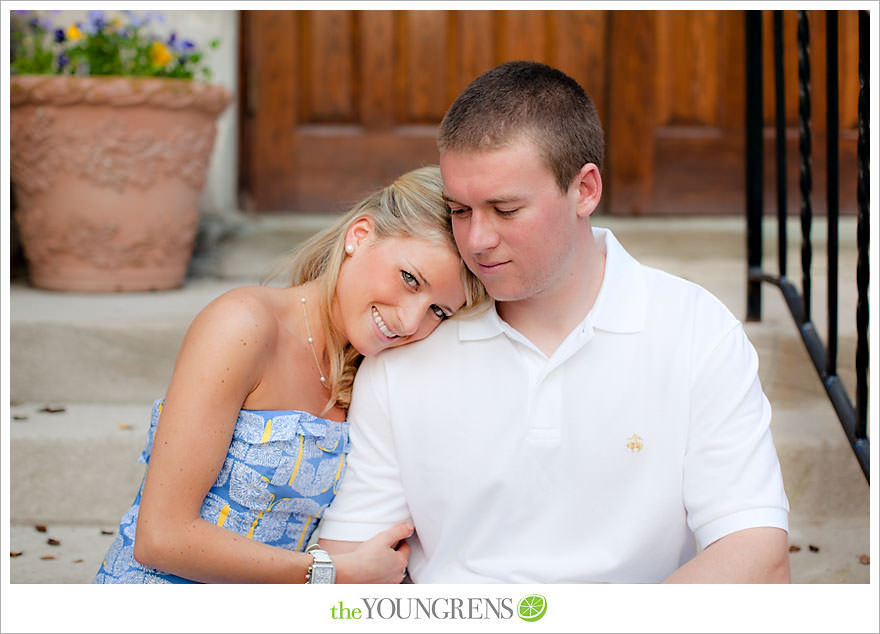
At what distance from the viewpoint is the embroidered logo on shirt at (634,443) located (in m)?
1.66

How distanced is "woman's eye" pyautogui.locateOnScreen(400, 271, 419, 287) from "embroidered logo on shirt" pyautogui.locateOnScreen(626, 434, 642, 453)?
46 cm

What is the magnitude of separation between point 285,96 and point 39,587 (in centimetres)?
293

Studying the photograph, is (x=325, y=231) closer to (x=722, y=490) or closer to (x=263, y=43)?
(x=722, y=490)

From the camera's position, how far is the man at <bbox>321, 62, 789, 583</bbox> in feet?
5.07

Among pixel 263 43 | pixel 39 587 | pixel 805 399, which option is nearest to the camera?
pixel 39 587

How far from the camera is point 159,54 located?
125 inches

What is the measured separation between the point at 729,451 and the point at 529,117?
641 mm

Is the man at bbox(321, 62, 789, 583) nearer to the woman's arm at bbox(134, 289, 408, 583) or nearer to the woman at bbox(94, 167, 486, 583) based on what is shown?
the woman at bbox(94, 167, 486, 583)

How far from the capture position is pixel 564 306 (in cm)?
172

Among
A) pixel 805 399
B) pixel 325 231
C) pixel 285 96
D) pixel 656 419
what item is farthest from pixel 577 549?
pixel 285 96

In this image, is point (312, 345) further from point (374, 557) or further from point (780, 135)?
point (780, 135)

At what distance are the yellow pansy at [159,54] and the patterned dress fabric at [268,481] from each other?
1.78 m

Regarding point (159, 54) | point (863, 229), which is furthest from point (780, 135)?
point (159, 54)

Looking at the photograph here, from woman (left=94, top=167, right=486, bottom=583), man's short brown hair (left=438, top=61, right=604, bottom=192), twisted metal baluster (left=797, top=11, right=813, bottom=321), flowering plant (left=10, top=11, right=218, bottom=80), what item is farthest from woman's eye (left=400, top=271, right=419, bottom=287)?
flowering plant (left=10, top=11, right=218, bottom=80)
